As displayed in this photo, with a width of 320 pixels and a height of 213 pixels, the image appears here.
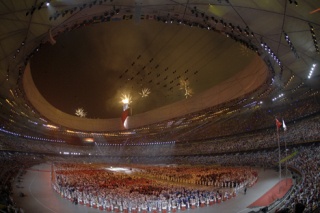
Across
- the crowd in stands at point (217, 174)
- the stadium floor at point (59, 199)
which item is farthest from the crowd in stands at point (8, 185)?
the stadium floor at point (59, 199)

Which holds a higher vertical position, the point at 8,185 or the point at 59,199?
the point at 8,185

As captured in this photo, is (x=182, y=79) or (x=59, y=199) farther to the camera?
(x=182, y=79)

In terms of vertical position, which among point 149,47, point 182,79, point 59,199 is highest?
point 149,47

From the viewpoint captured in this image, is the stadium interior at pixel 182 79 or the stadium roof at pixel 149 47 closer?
the stadium roof at pixel 149 47

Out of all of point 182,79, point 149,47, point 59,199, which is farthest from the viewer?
point 182,79

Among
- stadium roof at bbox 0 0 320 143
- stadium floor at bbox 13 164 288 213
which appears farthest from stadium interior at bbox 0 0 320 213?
stadium floor at bbox 13 164 288 213

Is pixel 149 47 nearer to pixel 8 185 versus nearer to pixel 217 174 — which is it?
pixel 217 174

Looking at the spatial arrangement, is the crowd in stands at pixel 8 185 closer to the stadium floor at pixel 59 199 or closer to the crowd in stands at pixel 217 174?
the crowd in stands at pixel 217 174

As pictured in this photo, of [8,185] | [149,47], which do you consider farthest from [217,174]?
[8,185]
